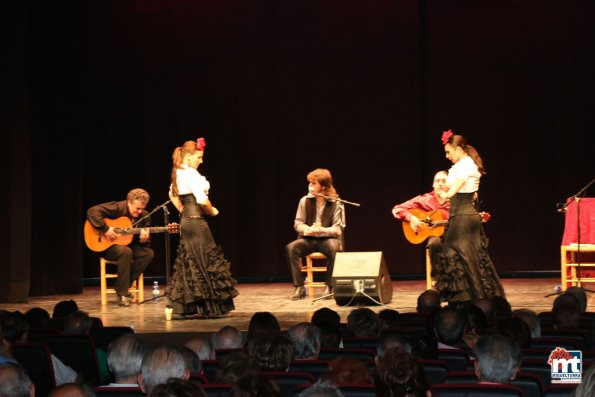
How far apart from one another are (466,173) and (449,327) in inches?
124

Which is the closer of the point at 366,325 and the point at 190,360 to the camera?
the point at 190,360

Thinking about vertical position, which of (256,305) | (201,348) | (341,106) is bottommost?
(256,305)

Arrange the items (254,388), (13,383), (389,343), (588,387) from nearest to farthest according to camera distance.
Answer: (588,387), (254,388), (13,383), (389,343)

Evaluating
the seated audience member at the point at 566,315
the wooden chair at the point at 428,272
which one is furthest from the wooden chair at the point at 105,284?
the seated audience member at the point at 566,315

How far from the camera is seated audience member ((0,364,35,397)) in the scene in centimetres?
340

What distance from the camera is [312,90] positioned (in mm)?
12133

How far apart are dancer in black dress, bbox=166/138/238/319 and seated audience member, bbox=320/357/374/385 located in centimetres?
470

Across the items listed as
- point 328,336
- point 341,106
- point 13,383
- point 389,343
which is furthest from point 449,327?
point 341,106

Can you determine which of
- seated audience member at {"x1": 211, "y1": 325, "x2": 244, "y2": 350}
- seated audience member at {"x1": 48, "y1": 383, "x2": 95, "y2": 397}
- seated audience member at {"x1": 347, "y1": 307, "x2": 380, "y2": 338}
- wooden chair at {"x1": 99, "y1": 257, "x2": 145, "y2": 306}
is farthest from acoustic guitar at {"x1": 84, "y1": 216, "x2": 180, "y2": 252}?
seated audience member at {"x1": 48, "y1": 383, "x2": 95, "y2": 397}

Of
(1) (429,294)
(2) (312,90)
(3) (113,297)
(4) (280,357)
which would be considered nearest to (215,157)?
(2) (312,90)

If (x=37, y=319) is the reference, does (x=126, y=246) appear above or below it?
above

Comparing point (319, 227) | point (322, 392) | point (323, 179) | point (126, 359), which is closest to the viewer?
point (322, 392)

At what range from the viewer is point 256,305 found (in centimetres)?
955

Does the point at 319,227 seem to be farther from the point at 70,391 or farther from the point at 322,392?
the point at 322,392
